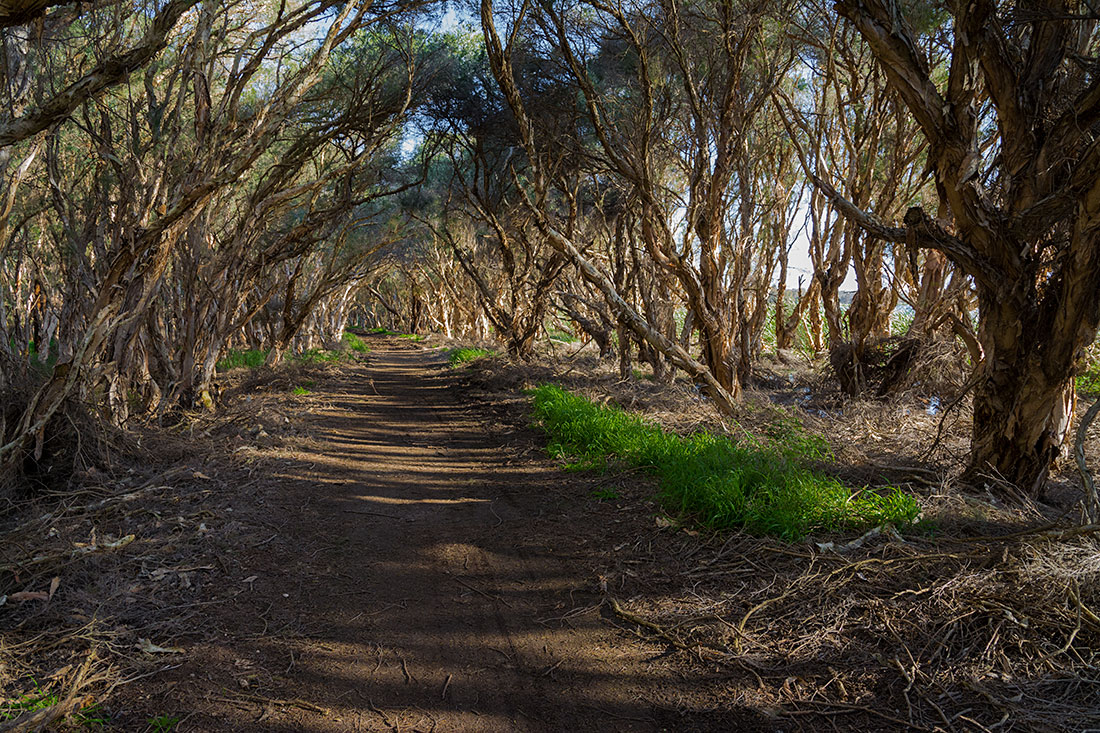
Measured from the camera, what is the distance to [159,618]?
3363mm

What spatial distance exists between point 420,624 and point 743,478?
101 inches

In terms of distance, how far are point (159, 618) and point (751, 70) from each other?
1077 cm

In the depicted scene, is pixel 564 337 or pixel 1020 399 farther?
pixel 564 337

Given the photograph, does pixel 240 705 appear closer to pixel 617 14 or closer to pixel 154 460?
pixel 154 460

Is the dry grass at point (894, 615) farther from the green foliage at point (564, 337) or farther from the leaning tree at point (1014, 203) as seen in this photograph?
the green foliage at point (564, 337)

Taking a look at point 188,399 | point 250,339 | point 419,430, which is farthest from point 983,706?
point 250,339

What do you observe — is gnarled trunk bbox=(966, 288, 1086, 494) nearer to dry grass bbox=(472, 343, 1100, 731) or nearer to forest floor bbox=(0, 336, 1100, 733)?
dry grass bbox=(472, 343, 1100, 731)

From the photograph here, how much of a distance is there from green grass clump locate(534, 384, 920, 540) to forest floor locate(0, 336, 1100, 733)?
0.23m

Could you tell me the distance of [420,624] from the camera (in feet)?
11.6

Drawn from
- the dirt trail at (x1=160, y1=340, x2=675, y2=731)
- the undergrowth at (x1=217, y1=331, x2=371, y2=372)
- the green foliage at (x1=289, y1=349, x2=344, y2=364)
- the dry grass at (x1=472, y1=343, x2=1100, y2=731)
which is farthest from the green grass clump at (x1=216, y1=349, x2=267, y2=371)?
the dry grass at (x1=472, y1=343, x2=1100, y2=731)

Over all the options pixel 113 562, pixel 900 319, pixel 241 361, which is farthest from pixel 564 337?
pixel 113 562

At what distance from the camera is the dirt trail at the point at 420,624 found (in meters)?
2.80

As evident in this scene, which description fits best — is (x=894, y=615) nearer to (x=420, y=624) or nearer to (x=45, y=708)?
(x=420, y=624)

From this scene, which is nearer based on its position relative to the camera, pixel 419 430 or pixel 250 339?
pixel 419 430
